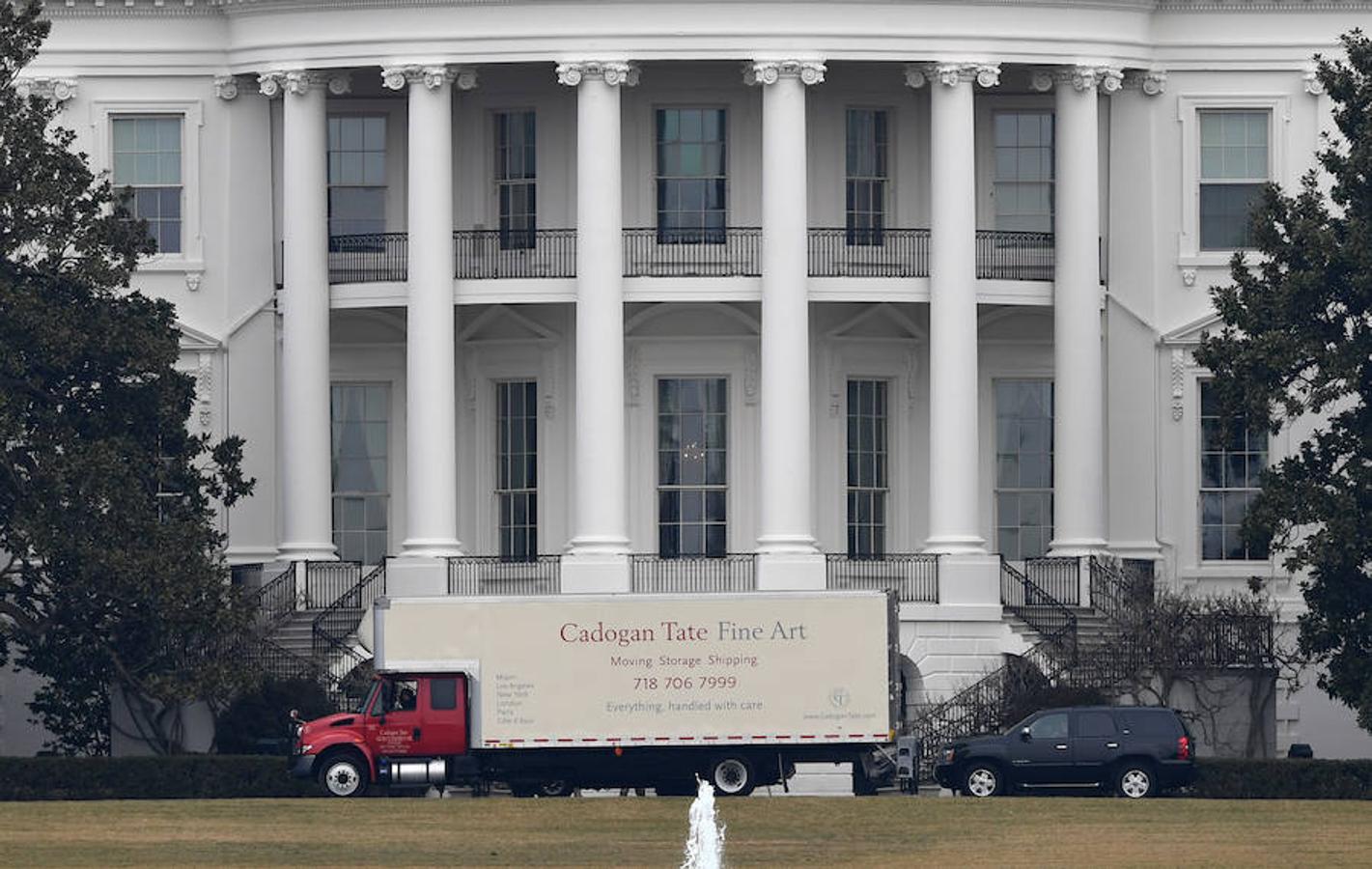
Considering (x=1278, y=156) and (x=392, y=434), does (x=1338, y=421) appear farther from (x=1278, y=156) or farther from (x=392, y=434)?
(x=392, y=434)

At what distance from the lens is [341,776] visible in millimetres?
73938

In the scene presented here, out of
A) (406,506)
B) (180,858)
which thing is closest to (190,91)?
(406,506)

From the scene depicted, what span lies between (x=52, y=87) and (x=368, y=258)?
18.3ft

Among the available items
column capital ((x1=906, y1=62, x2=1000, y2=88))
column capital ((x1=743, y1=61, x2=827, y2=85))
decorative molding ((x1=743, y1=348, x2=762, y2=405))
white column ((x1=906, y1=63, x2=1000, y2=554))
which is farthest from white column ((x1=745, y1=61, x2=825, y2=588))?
decorative molding ((x1=743, y1=348, x2=762, y2=405))

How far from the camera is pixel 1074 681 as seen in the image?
81.0 metres

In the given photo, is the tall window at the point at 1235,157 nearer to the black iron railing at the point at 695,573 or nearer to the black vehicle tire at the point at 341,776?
the black iron railing at the point at 695,573

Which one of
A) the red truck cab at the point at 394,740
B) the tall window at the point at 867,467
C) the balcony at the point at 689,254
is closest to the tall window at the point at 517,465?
the balcony at the point at 689,254

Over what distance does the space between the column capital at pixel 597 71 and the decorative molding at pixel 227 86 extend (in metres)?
5.90

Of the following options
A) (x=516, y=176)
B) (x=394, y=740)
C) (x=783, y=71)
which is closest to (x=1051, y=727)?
(x=394, y=740)

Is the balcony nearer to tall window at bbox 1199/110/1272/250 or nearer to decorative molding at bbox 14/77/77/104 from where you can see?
tall window at bbox 1199/110/1272/250

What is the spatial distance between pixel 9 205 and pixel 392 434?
11.9 m

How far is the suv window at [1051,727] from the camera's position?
74.2 meters

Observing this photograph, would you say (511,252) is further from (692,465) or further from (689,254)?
(692,465)

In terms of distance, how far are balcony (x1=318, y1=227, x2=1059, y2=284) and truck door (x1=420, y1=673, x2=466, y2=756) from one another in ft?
37.8
